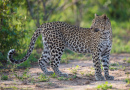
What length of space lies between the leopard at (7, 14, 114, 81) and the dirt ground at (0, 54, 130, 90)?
1.30ft

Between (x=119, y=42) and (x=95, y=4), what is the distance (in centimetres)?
547

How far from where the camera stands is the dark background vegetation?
8133mm

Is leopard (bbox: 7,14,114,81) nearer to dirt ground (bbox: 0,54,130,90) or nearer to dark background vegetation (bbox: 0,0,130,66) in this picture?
dirt ground (bbox: 0,54,130,90)

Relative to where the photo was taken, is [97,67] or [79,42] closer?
[97,67]

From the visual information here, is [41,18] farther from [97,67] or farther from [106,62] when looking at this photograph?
[97,67]

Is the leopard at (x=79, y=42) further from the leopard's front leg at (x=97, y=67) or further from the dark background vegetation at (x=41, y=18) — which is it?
the dark background vegetation at (x=41, y=18)

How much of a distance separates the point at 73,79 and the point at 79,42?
1159 millimetres

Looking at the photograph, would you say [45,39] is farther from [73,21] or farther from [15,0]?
[73,21]

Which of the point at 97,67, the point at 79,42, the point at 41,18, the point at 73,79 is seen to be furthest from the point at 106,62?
the point at 41,18

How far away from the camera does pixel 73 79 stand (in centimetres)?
681

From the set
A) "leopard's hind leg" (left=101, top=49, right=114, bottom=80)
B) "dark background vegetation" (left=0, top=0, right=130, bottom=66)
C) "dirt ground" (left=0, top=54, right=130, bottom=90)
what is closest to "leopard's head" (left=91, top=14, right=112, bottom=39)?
"leopard's hind leg" (left=101, top=49, right=114, bottom=80)

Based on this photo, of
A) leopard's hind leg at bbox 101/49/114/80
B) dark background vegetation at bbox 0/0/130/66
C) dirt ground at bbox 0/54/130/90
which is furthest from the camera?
dark background vegetation at bbox 0/0/130/66

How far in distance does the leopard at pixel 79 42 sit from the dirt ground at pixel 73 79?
1.30 feet

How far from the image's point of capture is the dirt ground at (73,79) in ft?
18.9
